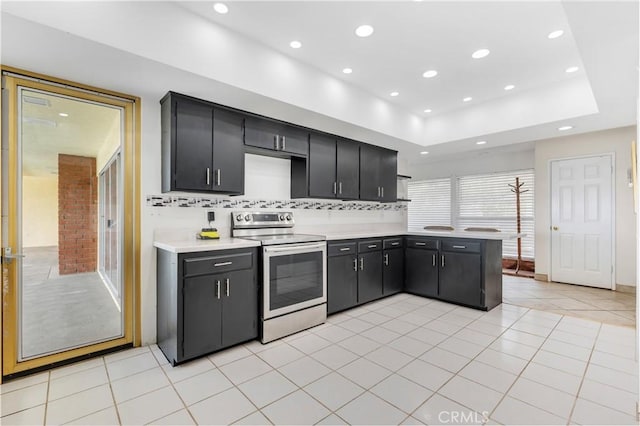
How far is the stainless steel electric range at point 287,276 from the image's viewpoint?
2.83 metres

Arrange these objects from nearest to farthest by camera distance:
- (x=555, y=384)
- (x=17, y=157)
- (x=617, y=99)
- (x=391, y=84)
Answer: (x=555, y=384) < (x=17, y=157) < (x=617, y=99) < (x=391, y=84)

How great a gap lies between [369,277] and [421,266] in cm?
88

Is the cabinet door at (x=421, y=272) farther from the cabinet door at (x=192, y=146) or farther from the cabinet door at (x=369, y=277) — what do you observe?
the cabinet door at (x=192, y=146)

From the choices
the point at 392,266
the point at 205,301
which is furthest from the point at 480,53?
the point at 205,301

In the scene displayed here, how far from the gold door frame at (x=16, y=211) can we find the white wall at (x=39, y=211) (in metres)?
0.07

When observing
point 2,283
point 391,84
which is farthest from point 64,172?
point 391,84

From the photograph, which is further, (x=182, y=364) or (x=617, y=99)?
(x=617, y=99)

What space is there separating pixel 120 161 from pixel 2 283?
4.12 ft

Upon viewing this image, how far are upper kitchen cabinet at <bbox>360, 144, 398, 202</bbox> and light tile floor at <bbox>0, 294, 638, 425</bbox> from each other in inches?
83.9

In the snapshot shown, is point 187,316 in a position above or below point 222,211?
below

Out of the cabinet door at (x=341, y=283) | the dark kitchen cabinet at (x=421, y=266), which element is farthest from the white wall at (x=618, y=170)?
the cabinet door at (x=341, y=283)

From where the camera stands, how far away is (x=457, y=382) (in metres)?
2.13

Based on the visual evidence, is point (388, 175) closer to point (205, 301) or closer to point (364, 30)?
point (364, 30)

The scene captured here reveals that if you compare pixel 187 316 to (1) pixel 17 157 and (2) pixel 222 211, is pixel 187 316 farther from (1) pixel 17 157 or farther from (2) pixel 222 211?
(1) pixel 17 157
